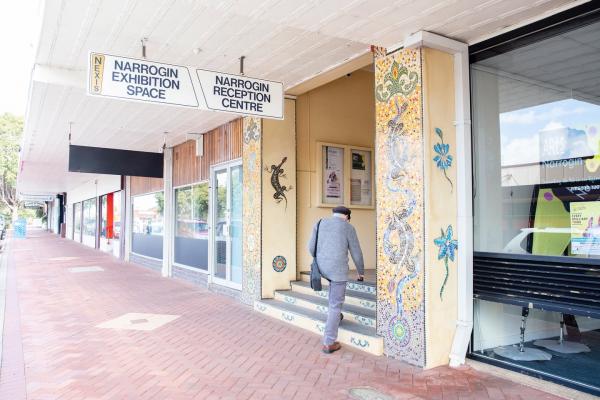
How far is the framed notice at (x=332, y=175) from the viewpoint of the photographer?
763 centimetres

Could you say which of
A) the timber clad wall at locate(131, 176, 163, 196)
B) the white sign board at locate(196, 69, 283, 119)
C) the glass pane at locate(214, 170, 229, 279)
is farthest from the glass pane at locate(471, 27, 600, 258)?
the timber clad wall at locate(131, 176, 163, 196)

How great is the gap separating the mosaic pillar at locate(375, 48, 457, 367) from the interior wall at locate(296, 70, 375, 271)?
284 centimetres

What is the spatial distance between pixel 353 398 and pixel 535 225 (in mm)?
2302

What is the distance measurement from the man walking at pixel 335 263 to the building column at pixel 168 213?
293 inches

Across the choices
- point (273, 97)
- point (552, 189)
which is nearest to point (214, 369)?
point (273, 97)

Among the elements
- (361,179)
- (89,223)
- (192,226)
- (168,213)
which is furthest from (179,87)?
(89,223)

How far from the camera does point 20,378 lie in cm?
432

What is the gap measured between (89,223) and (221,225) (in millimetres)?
19489

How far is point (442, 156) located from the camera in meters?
4.53

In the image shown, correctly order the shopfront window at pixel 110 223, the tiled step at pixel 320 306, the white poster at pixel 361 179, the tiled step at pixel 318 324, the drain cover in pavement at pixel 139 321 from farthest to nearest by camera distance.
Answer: the shopfront window at pixel 110 223 < the white poster at pixel 361 179 < the drain cover in pavement at pixel 139 321 < the tiled step at pixel 320 306 < the tiled step at pixel 318 324

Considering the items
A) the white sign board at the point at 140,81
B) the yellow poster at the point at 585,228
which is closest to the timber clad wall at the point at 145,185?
the white sign board at the point at 140,81

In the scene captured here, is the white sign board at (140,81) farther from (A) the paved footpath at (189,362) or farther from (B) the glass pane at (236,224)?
(B) the glass pane at (236,224)

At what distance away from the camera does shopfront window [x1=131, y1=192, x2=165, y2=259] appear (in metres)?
12.9

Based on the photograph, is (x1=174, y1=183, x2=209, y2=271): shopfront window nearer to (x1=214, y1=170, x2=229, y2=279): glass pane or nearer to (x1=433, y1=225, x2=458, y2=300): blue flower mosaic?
(x1=214, y1=170, x2=229, y2=279): glass pane
